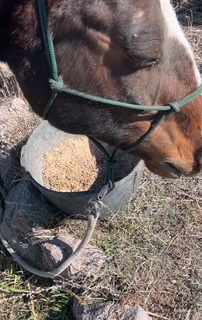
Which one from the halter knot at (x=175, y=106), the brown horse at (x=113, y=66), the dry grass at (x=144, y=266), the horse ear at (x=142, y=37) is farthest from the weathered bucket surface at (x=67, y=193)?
the horse ear at (x=142, y=37)

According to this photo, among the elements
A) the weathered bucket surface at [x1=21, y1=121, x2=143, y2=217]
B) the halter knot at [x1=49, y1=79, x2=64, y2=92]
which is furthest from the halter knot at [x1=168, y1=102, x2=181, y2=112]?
the weathered bucket surface at [x1=21, y1=121, x2=143, y2=217]

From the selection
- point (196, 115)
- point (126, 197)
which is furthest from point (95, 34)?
point (126, 197)

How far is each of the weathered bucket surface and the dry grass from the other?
0.12m

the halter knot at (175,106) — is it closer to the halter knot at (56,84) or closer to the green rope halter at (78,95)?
the green rope halter at (78,95)

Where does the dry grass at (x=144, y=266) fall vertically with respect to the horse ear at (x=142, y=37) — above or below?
below

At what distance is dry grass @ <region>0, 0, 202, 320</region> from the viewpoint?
242 cm

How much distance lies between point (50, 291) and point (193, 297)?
70 centimetres

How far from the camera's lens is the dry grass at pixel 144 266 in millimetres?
2422

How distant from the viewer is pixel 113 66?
1586 millimetres

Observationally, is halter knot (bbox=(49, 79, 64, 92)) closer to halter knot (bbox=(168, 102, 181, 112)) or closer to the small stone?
halter knot (bbox=(168, 102, 181, 112))

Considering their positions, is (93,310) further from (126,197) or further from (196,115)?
(196,115)

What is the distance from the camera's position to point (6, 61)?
67.1 inches

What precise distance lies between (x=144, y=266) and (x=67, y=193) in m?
0.48

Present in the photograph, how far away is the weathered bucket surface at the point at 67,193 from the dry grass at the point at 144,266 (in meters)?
0.12
